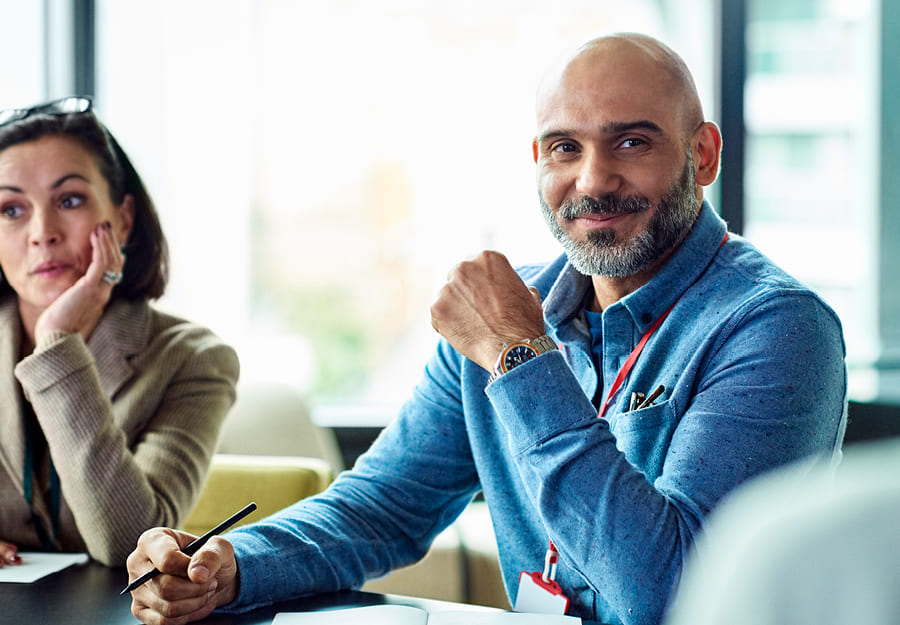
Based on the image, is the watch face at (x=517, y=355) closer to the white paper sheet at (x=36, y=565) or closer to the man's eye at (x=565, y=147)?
the man's eye at (x=565, y=147)

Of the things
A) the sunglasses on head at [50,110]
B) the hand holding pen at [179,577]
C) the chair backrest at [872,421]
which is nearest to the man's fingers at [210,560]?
the hand holding pen at [179,577]

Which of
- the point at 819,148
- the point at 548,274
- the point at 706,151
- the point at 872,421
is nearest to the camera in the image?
the point at 706,151

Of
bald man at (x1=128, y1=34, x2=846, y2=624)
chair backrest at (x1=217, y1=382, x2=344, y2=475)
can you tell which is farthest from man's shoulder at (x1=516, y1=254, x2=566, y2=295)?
chair backrest at (x1=217, y1=382, x2=344, y2=475)

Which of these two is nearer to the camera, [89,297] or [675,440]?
[675,440]

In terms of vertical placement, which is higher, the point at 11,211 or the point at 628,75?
the point at 628,75

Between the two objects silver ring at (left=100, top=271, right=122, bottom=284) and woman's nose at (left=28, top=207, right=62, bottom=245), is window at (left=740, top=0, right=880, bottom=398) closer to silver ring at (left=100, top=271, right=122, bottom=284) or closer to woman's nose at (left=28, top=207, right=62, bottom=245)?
silver ring at (left=100, top=271, right=122, bottom=284)

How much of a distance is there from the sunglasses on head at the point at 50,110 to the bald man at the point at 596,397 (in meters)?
0.89

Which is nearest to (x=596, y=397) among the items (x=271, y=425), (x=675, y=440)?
(x=675, y=440)

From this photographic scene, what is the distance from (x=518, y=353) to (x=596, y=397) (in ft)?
0.78

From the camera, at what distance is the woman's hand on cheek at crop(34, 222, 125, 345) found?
5.44 feet

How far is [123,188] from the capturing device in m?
1.88

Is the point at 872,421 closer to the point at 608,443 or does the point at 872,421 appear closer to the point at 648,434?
the point at 648,434

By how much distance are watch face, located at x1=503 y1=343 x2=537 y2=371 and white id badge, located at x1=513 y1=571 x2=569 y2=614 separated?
36cm

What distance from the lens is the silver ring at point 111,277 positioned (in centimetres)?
176
